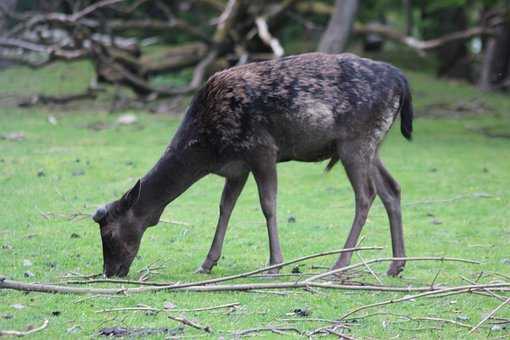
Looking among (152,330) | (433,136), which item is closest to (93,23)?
(433,136)

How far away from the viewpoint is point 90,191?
11.6 metres

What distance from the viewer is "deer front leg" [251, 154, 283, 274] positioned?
7.90m

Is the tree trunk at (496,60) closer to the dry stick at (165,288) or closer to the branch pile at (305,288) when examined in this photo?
the branch pile at (305,288)

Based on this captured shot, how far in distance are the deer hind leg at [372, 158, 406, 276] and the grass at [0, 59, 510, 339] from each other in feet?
0.76

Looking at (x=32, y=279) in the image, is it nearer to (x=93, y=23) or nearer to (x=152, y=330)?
(x=152, y=330)

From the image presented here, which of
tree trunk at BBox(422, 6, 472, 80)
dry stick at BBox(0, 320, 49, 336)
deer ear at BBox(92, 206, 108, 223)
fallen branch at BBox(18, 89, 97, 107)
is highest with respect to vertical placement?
dry stick at BBox(0, 320, 49, 336)

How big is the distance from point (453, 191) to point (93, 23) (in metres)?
9.98

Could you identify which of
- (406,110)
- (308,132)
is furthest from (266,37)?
(308,132)

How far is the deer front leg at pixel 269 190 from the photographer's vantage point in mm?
7902

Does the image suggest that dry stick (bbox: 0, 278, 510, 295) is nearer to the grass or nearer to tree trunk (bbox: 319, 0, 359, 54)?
the grass

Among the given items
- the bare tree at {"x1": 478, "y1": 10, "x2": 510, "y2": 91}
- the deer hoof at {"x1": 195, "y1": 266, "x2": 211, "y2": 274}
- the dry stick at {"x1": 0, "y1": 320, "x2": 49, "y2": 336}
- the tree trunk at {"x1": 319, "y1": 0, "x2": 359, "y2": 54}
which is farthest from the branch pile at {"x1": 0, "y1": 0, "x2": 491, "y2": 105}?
the dry stick at {"x1": 0, "y1": 320, "x2": 49, "y2": 336}

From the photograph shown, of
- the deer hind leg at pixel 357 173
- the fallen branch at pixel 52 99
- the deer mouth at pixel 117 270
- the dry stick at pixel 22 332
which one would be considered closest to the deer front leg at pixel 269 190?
the deer hind leg at pixel 357 173

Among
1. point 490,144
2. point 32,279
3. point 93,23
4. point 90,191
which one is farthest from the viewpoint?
point 93,23

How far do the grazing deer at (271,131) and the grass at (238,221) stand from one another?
0.51 metres
